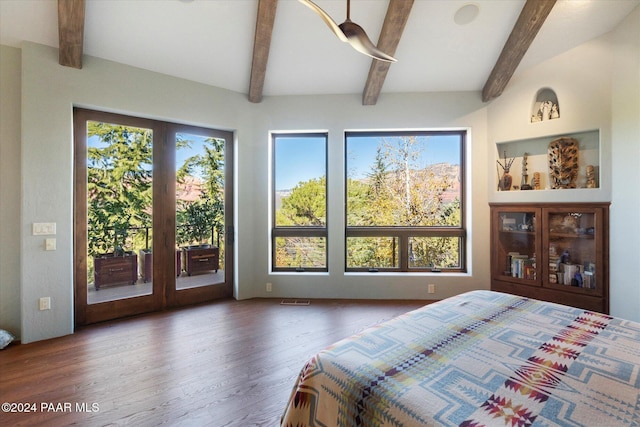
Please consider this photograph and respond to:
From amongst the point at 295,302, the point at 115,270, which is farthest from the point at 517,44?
the point at 115,270

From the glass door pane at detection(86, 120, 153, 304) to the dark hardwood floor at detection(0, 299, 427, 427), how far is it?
452mm

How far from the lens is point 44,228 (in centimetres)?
270

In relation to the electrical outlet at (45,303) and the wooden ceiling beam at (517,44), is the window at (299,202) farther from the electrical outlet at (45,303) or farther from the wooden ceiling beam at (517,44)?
the electrical outlet at (45,303)

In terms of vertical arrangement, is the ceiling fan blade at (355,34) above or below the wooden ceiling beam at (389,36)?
below

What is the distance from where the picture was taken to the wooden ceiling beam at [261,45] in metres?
2.77

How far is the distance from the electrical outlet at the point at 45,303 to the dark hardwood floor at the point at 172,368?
32 centimetres

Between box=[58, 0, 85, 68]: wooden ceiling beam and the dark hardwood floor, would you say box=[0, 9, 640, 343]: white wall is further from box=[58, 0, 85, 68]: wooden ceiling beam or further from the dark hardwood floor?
the dark hardwood floor

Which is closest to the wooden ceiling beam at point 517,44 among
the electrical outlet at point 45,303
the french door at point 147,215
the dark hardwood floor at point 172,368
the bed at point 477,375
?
the bed at point 477,375

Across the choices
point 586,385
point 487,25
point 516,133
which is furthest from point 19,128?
point 516,133

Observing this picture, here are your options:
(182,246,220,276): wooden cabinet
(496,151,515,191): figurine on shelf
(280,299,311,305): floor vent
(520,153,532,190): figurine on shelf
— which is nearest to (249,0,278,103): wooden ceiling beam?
(182,246,220,276): wooden cabinet

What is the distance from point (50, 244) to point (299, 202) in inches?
108

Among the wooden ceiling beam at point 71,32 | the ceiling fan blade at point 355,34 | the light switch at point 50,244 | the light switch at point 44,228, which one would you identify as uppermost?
the wooden ceiling beam at point 71,32

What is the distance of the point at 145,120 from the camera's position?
3.36 m

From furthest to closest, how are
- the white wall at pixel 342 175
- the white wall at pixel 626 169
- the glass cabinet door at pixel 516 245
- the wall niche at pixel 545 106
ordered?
the white wall at pixel 342 175, the glass cabinet door at pixel 516 245, the wall niche at pixel 545 106, the white wall at pixel 626 169
